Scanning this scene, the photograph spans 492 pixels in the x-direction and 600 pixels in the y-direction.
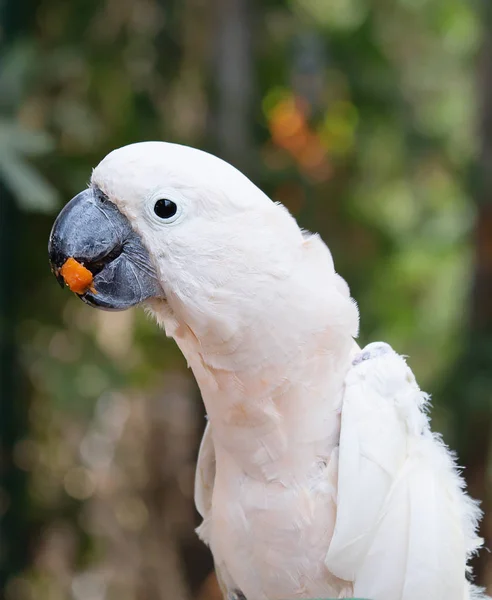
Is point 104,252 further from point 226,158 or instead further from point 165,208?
point 226,158

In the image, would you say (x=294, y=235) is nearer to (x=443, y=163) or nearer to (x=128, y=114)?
(x=128, y=114)

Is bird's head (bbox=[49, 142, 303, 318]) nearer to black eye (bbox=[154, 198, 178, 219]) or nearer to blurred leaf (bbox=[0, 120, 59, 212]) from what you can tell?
black eye (bbox=[154, 198, 178, 219])

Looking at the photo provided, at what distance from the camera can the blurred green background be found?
2504 mm

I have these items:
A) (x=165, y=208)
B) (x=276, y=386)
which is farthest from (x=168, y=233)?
(x=276, y=386)

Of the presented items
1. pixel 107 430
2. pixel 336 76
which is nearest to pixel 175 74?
pixel 336 76

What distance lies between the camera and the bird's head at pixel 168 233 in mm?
1051

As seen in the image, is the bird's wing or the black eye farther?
the bird's wing

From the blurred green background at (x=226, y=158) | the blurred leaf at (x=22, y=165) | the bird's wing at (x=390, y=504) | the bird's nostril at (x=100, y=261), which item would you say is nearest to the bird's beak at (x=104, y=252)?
the bird's nostril at (x=100, y=261)

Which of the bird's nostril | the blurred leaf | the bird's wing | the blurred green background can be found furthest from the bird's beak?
the blurred green background

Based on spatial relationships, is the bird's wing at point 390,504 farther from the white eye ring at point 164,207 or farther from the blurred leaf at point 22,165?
the blurred leaf at point 22,165

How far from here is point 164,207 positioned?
3.44ft

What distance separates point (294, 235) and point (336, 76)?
1985 millimetres

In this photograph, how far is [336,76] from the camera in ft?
9.71

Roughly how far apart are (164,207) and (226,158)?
1.51m
